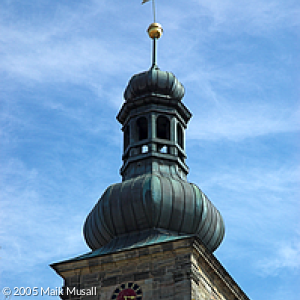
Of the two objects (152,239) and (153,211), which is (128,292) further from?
(153,211)

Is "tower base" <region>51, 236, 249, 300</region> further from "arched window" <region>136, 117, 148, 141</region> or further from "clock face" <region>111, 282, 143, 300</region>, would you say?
"arched window" <region>136, 117, 148, 141</region>

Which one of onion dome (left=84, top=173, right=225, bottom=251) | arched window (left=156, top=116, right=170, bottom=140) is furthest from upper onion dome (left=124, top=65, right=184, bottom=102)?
onion dome (left=84, top=173, right=225, bottom=251)

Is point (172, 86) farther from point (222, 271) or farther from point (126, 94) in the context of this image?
point (222, 271)

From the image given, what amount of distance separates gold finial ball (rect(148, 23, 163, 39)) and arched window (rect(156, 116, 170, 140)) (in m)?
5.23

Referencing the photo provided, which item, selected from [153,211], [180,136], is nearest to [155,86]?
[180,136]

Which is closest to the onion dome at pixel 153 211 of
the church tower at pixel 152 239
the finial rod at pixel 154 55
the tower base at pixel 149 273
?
the church tower at pixel 152 239

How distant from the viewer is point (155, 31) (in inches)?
1976

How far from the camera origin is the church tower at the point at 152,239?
40.2 metres

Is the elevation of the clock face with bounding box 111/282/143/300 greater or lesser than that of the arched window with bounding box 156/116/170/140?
lesser

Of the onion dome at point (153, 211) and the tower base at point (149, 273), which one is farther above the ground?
the onion dome at point (153, 211)

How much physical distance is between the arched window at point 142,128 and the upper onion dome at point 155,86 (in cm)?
101

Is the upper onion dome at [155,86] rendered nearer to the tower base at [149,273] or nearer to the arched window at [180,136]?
the arched window at [180,136]

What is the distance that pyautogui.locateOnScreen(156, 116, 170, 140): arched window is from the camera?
152ft

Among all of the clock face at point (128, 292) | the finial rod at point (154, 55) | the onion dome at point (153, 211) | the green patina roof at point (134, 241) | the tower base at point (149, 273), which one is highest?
the finial rod at point (154, 55)
